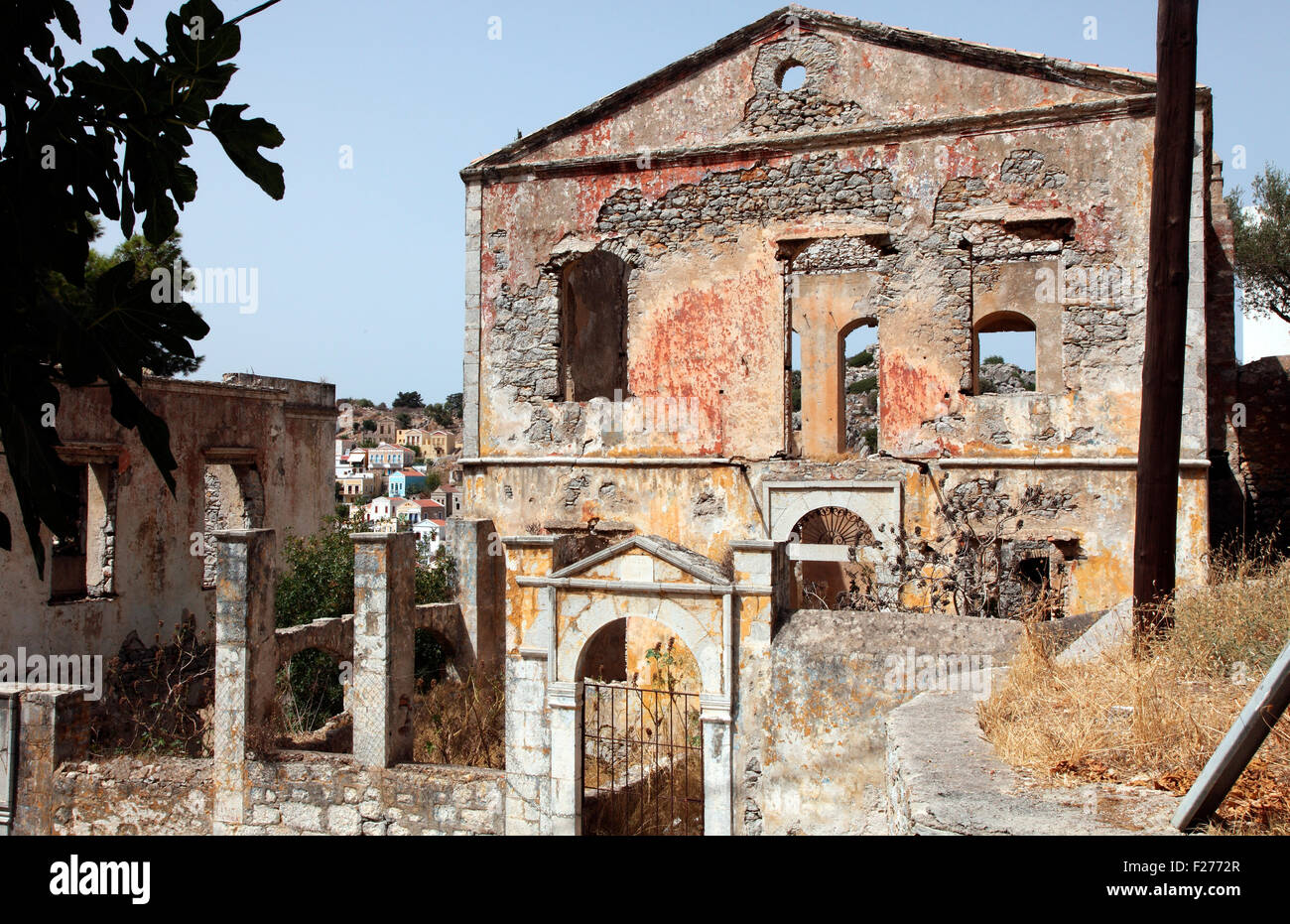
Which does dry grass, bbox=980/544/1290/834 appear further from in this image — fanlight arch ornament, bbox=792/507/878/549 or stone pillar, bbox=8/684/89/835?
fanlight arch ornament, bbox=792/507/878/549

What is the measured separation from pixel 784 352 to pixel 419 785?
700 centimetres

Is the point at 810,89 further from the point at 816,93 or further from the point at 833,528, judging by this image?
the point at 833,528

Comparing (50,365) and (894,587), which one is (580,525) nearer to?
(894,587)

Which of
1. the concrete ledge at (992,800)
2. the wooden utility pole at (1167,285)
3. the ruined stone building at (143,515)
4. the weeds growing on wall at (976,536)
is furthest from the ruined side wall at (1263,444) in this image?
the ruined stone building at (143,515)

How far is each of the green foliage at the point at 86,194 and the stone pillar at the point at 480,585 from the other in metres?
11.5

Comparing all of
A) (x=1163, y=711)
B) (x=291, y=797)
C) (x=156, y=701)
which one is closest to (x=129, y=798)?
(x=291, y=797)

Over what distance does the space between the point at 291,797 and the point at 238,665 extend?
4.48 ft

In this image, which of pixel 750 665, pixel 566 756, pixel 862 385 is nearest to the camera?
pixel 750 665

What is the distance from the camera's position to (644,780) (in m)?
9.34

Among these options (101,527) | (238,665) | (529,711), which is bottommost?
(529,711)

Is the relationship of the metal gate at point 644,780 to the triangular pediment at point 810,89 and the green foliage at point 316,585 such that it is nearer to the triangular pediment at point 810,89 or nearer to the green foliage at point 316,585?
the green foliage at point 316,585

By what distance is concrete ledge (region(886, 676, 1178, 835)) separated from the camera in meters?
3.37

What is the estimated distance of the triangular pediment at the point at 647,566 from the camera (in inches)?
333
